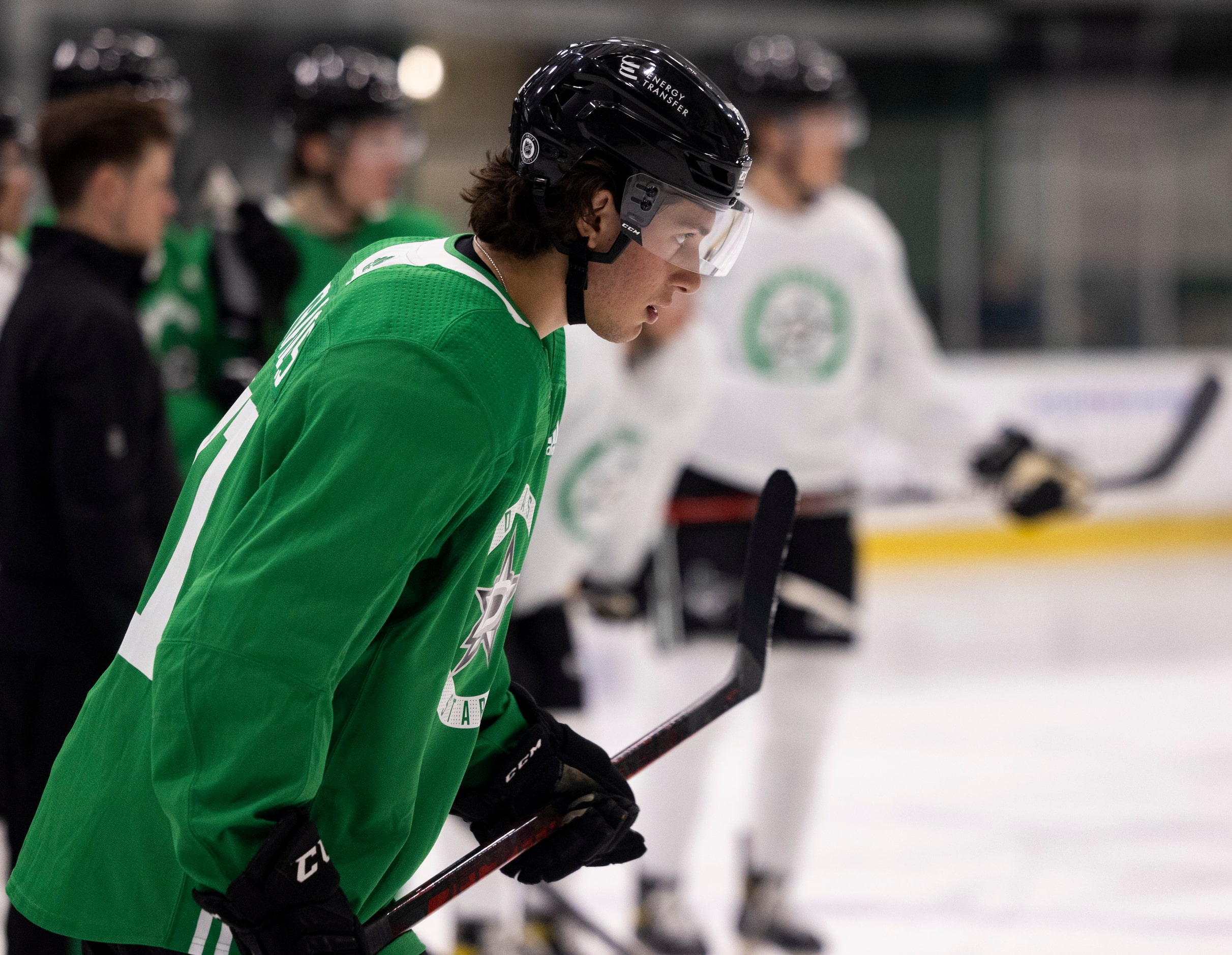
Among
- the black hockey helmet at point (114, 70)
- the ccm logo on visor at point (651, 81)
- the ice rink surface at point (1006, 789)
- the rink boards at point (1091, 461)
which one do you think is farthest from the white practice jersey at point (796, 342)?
the rink boards at point (1091, 461)

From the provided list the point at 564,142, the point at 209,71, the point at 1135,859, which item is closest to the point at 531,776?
the point at 564,142

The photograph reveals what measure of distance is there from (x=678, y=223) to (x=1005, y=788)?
296cm

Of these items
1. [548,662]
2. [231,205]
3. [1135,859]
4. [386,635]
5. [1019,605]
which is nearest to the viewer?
[386,635]

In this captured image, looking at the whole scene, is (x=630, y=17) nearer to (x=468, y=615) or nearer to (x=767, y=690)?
(x=767, y=690)

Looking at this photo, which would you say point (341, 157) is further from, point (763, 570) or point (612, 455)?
point (763, 570)

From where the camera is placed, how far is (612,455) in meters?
2.51

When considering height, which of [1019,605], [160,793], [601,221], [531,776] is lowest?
[1019,605]

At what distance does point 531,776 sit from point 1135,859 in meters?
2.28

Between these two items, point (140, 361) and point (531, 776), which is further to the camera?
point (140, 361)

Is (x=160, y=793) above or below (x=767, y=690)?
above

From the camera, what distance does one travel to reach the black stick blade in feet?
4.57

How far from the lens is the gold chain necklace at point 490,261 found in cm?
106

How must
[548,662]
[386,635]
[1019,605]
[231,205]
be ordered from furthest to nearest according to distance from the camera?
[1019,605] → [231,205] → [548,662] → [386,635]

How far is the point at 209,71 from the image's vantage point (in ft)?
26.3
